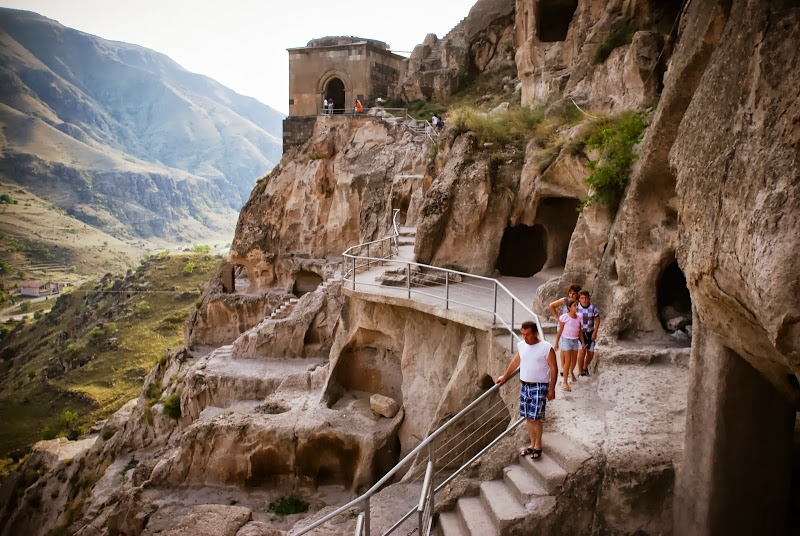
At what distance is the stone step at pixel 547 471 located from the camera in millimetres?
6008

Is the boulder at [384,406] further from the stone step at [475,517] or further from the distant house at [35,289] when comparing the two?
the distant house at [35,289]

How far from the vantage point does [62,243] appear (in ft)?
248

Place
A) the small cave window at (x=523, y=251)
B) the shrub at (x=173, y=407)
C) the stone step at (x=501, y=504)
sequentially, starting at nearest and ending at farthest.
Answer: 1. the stone step at (x=501, y=504)
2. the small cave window at (x=523, y=251)
3. the shrub at (x=173, y=407)

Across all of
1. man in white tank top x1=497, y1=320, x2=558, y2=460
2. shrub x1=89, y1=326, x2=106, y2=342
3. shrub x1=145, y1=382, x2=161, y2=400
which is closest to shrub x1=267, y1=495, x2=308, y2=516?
man in white tank top x1=497, y1=320, x2=558, y2=460

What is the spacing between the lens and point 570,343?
26.1 ft

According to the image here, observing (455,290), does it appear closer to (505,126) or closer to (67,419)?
(505,126)

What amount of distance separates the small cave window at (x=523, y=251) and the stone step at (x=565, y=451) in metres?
10.8

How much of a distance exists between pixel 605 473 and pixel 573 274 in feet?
17.1

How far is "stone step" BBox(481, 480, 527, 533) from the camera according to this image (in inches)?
231

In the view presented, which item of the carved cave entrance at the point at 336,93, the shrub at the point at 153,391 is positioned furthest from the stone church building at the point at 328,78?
the shrub at the point at 153,391

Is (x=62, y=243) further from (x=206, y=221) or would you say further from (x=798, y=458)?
(x=798, y=458)

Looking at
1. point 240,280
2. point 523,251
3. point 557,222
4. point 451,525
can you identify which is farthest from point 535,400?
point 240,280

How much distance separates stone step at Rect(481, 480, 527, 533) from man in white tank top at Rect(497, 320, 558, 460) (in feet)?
1.58

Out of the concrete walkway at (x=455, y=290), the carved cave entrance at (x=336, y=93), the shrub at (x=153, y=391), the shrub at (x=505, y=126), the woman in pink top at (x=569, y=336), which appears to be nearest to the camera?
the woman in pink top at (x=569, y=336)
